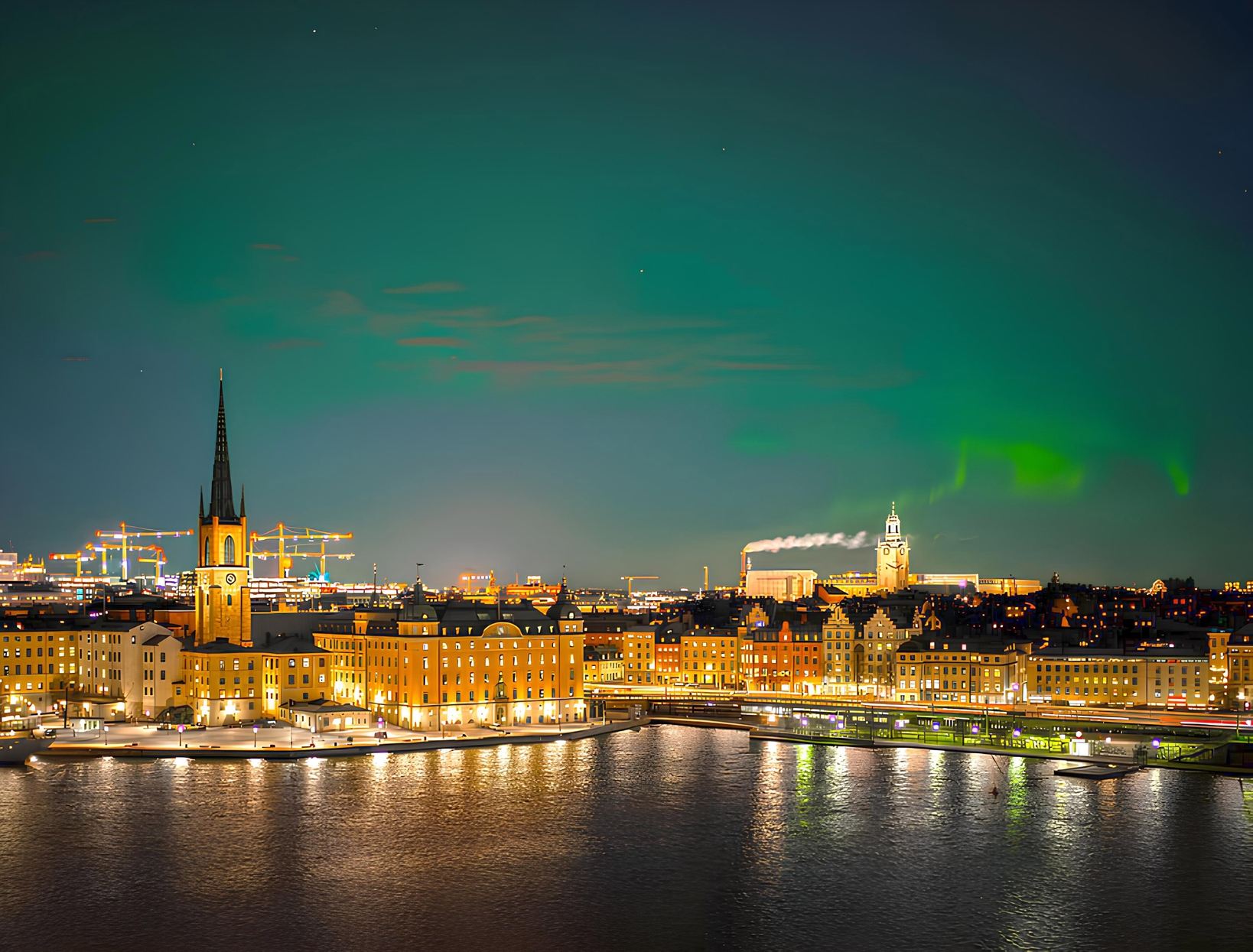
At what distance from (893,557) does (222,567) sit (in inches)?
3832

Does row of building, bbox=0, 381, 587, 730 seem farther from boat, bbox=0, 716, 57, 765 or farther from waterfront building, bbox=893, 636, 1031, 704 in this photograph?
waterfront building, bbox=893, 636, 1031, 704

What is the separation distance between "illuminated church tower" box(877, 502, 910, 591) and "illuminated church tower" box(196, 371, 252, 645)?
92.1 m

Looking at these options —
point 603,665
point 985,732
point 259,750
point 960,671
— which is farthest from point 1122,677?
point 259,750

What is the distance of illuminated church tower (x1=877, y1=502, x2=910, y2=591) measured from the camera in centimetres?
14450

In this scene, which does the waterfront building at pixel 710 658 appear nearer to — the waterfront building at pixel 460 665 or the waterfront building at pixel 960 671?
the waterfront building at pixel 960 671

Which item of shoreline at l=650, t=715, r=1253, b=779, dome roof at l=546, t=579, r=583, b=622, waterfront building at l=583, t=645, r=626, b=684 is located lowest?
shoreline at l=650, t=715, r=1253, b=779

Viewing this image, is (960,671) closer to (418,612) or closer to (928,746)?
(928,746)

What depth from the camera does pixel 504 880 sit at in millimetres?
29578

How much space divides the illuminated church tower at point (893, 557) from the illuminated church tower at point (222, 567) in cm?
9208

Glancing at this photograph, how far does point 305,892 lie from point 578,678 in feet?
86.1

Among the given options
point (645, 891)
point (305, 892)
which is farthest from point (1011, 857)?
point (305, 892)

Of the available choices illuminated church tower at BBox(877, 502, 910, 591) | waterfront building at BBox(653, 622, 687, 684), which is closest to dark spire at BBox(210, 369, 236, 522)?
waterfront building at BBox(653, 622, 687, 684)

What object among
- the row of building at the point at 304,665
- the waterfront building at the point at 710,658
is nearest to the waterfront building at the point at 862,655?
the waterfront building at the point at 710,658

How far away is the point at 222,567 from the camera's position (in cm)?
5962
